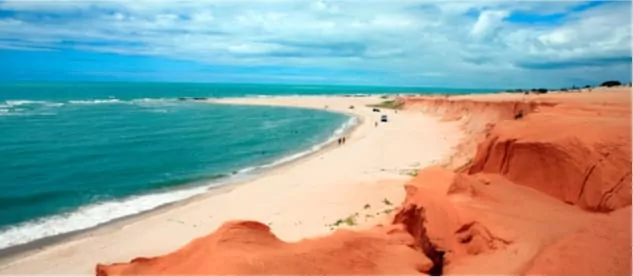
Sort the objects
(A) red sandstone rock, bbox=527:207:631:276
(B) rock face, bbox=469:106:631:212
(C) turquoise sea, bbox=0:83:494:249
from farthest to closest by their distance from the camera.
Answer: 1. (C) turquoise sea, bbox=0:83:494:249
2. (B) rock face, bbox=469:106:631:212
3. (A) red sandstone rock, bbox=527:207:631:276

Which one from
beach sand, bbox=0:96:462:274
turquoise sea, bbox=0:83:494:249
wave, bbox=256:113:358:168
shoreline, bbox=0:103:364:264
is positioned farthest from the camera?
wave, bbox=256:113:358:168

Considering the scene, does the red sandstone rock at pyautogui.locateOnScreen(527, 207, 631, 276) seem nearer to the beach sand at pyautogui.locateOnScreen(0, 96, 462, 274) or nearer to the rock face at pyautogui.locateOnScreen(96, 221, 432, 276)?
the rock face at pyautogui.locateOnScreen(96, 221, 432, 276)

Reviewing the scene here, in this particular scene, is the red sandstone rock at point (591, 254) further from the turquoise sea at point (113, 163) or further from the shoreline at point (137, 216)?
the turquoise sea at point (113, 163)

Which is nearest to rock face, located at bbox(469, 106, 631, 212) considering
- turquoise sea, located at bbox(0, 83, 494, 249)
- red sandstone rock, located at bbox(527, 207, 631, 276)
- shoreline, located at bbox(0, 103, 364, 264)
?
red sandstone rock, located at bbox(527, 207, 631, 276)

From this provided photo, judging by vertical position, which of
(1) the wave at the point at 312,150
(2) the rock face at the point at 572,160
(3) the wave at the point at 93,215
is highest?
(2) the rock face at the point at 572,160

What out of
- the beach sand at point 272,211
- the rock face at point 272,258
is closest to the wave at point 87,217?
the beach sand at point 272,211

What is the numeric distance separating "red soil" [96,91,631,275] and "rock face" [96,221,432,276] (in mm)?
21

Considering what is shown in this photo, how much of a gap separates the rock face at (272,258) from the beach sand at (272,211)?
311 inches

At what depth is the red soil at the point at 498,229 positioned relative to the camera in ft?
26.6

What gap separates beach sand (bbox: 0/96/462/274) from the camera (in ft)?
58.3

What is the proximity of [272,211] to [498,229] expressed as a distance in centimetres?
1373

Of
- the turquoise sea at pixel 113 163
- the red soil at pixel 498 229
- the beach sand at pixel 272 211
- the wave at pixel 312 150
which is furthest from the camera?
the wave at pixel 312 150

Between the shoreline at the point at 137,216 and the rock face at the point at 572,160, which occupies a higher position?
the rock face at the point at 572,160

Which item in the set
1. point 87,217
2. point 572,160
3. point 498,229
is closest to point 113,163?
point 87,217
